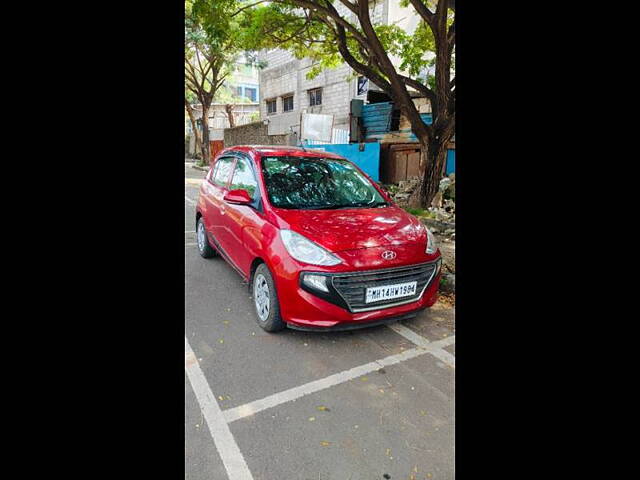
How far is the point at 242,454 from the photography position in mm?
2109

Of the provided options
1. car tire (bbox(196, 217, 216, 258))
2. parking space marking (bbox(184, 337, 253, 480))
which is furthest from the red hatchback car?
car tire (bbox(196, 217, 216, 258))

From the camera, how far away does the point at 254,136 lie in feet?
69.0

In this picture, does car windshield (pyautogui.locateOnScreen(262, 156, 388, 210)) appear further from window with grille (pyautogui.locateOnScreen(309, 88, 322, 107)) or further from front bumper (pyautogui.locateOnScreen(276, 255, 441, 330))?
window with grille (pyautogui.locateOnScreen(309, 88, 322, 107))

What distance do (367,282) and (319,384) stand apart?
0.85 m

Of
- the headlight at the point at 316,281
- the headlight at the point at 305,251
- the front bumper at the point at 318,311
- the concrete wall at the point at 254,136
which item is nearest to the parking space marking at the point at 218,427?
the front bumper at the point at 318,311

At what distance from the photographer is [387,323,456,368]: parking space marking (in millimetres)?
3164

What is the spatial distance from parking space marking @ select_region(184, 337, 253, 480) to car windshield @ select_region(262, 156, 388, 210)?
1.62 meters

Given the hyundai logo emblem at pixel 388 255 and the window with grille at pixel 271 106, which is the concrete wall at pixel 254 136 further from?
the hyundai logo emblem at pixel 388 255

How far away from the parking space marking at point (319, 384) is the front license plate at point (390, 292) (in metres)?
0.47

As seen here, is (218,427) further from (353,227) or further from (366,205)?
(366,205)

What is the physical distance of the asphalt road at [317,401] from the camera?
2066mm
